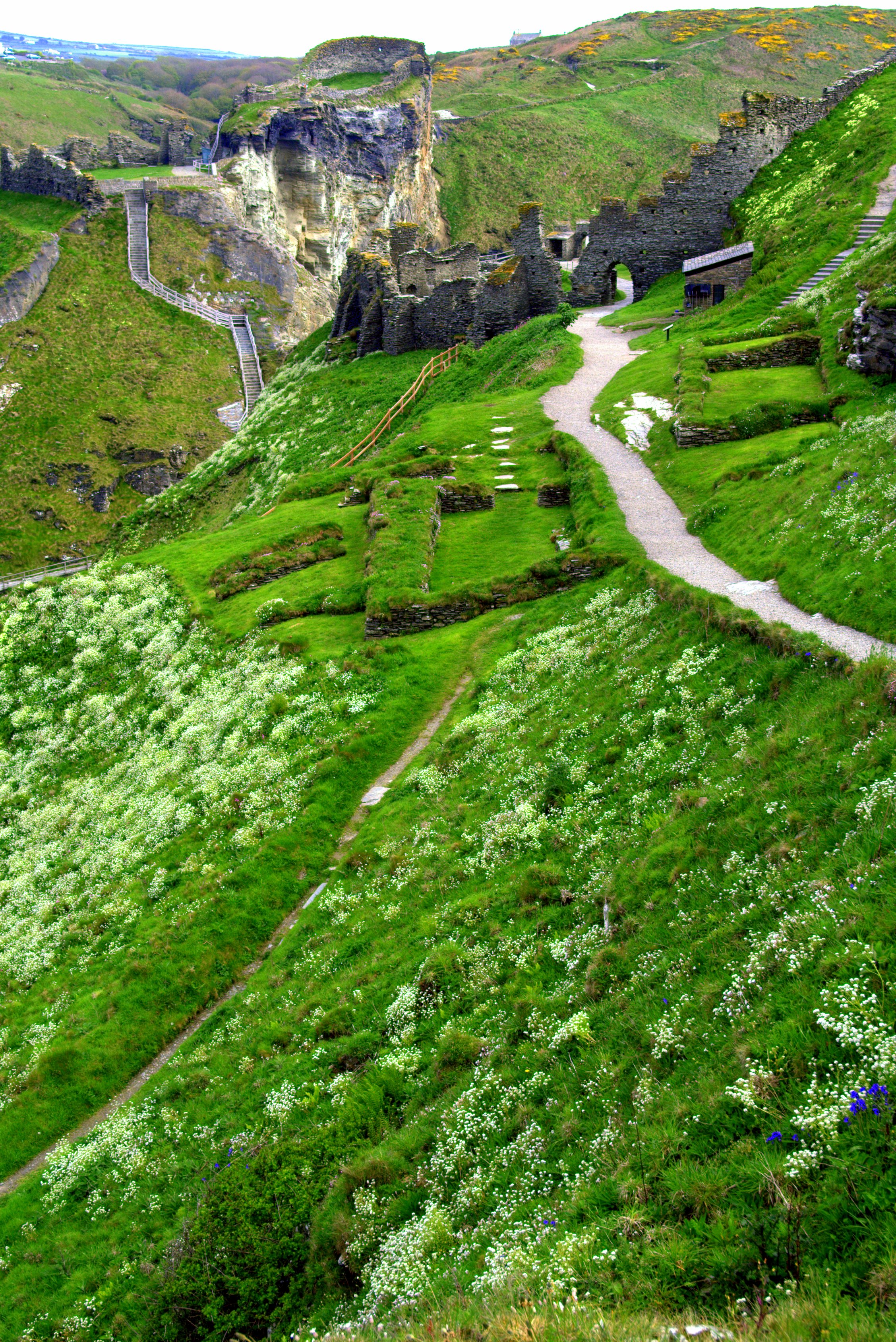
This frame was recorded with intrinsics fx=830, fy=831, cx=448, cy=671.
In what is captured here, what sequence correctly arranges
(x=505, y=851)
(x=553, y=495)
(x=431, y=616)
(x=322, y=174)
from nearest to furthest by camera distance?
1. (x=505, y=851)
2. (x=431, y=616)
3. (x=553, y=495)
4. (x=322, y=174)

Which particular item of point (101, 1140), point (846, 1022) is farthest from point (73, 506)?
point (846, 1022)

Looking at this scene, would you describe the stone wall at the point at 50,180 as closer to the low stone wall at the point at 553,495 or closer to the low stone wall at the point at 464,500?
the low stone wall at the point at 464,500

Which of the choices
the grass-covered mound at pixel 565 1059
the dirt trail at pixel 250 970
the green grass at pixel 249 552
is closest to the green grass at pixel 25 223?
the green grass at pixel 249 552

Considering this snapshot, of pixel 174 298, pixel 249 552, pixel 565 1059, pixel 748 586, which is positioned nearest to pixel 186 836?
pixel 565 1059

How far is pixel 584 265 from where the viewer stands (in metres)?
66.1

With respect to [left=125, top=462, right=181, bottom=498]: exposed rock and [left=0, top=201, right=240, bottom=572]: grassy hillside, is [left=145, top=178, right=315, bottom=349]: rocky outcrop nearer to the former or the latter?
[left=0, top=201, right=240, bottom=572]: grassy hillside

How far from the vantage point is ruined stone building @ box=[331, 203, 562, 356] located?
61188 millimetres

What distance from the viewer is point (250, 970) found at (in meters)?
19.5

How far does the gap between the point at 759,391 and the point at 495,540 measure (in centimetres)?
1223

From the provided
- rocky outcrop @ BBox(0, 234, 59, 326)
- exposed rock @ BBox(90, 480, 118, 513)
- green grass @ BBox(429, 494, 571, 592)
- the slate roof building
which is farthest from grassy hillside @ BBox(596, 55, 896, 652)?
rocky outcrop @ BBox(0, 234, 59, 326)

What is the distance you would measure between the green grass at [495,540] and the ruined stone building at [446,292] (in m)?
30.5

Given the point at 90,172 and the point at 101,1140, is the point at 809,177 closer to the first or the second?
the point at 101,1140

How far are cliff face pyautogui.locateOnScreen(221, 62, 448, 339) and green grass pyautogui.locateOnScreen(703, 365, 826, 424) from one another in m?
100

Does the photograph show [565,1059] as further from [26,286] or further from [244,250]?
[244,250]
